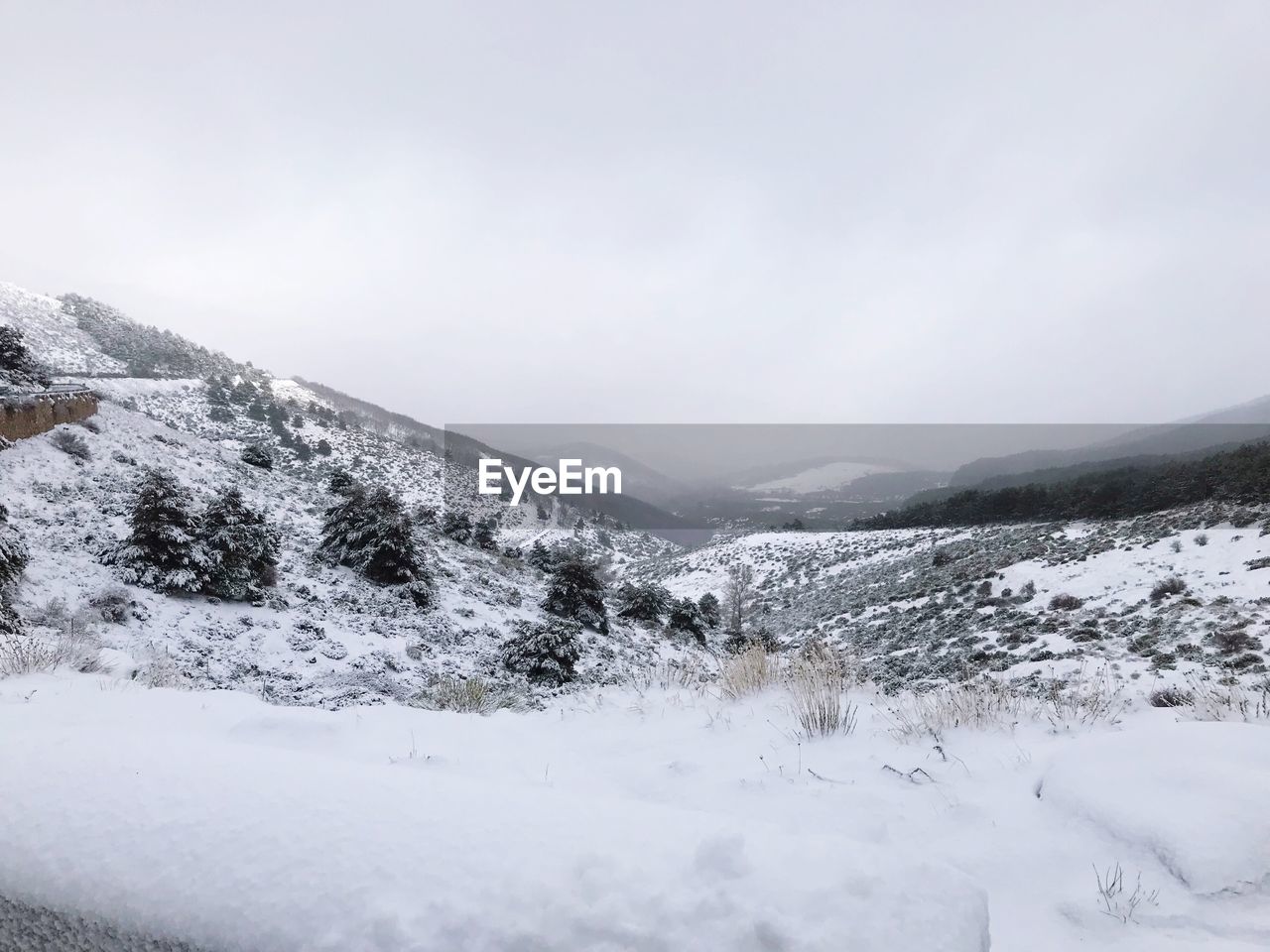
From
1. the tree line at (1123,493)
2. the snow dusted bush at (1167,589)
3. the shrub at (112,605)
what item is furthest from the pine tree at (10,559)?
the tree line at (1123,493)

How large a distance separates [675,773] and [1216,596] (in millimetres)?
13131

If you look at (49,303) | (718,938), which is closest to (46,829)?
(718,938)

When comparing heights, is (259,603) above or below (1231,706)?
below

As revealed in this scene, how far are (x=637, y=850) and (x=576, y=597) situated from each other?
547 inches

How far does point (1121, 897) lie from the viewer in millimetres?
1548

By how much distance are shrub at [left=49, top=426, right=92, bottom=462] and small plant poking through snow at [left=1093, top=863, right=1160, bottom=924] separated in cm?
1845

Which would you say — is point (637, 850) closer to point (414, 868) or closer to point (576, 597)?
point (414, 868)

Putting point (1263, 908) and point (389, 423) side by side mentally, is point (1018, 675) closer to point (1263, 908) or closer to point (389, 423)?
point (1263, 908)

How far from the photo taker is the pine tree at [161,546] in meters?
8.86

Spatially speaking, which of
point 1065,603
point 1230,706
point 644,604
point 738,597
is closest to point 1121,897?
point 1230,706

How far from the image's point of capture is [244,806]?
4.12 ft

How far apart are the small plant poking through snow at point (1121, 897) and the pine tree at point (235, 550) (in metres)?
11.7

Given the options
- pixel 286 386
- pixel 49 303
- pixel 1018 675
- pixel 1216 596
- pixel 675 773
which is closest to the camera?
pixel 675 773

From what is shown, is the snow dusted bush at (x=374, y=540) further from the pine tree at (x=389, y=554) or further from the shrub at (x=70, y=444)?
the shrub at (x=70, y=444)
